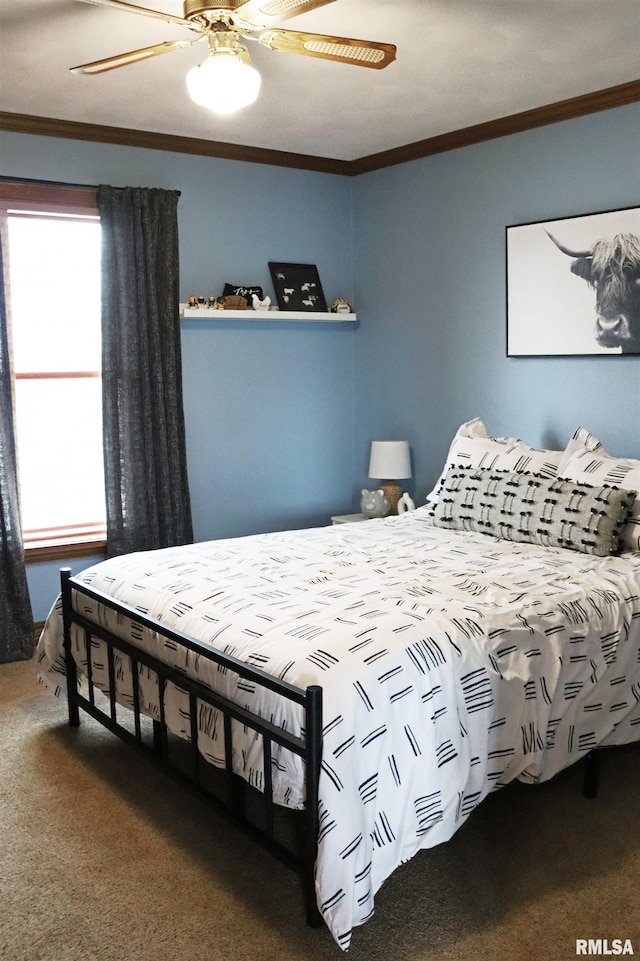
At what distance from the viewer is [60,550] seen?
15.3 feet

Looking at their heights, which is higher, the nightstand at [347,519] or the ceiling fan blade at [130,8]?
the ceiling fan blade at [130,8]

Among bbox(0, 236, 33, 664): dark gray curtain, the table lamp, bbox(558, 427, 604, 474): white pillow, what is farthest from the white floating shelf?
bbox(558, 427, 604, 474): white pillow

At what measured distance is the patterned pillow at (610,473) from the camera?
11.8ft

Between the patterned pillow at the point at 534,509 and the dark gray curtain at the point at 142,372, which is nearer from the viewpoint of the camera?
the patterned pillow at the point at 534,509

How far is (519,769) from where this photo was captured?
276 centimetres

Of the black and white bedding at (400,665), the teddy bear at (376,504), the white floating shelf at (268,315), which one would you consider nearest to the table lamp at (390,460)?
the teddy bear at (376,504)

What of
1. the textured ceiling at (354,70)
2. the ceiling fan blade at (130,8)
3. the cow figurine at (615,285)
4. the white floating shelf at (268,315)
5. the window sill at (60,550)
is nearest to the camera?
the ceiling fan blade at (130,8)

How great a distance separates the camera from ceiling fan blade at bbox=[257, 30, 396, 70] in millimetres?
2730

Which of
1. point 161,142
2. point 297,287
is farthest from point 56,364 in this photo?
point 297,287

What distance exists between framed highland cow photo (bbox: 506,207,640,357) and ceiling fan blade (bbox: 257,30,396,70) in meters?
1.67

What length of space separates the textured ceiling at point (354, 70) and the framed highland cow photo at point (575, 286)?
0.58 m

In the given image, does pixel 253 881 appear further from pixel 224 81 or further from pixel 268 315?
pixel 268 315

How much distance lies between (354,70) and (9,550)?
8.67 feet

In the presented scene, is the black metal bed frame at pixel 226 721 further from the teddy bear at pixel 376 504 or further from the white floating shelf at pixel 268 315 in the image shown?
the teddy bear at pixel 376 504
